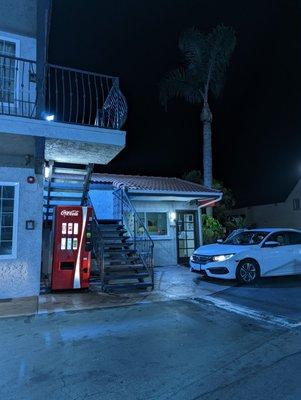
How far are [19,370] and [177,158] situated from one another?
94.7 feet

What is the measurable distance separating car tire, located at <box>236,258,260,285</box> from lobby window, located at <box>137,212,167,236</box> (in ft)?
16.2

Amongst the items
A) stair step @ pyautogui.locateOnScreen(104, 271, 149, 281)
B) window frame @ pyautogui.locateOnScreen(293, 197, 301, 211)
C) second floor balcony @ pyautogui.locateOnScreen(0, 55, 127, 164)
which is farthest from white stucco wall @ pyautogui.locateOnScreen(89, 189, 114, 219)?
window frame @ pyautogui.locateOnScreen(293, 197, 301, 211)

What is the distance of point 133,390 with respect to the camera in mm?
3713

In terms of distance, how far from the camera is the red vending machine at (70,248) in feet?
29.3

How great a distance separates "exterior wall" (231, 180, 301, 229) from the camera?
26.3 metres

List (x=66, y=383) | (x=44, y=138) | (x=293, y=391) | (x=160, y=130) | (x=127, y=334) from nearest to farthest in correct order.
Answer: (x=293, y=391)
(x=66, y=383)
(x=127, y=334)
(x=44, y=138)
(x=160, y=130)

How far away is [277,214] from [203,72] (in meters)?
13.4

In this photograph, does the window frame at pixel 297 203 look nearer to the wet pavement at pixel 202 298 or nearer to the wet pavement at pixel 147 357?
the wet pavement at pixel 202 298

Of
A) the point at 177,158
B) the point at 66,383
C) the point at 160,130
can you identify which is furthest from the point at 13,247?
the point at 177,158

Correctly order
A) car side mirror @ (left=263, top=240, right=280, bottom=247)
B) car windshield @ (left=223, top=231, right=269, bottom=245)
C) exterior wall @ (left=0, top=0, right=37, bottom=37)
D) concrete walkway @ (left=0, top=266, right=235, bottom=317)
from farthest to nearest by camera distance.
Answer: car windshield @ (left=223, top=231, right=269, bottom=245)
car side mirror @ (left=263, top=240, right=280, bottom=247)
exterior wall @ (left=0, top=0, right=37, bottom=37)
concrete walkway @ (left=0, top=266, right=235, bottom=317)

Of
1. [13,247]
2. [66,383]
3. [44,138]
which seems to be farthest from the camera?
[13,247]

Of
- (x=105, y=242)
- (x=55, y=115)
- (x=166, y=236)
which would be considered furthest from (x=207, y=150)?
(x=55, y=115)

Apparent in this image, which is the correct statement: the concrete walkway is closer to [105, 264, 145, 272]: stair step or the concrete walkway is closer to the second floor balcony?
[105, 264, 145, 272]: stair step

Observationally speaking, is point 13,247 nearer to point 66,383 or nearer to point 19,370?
point 19,370
